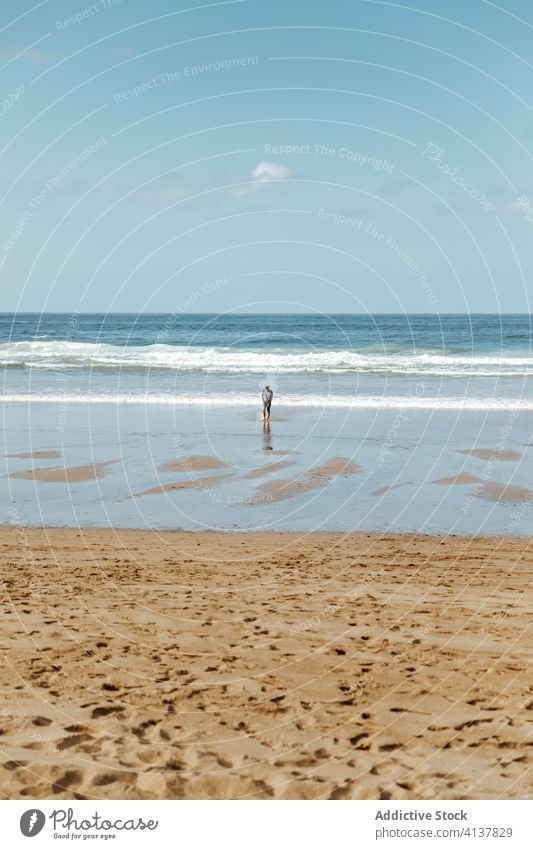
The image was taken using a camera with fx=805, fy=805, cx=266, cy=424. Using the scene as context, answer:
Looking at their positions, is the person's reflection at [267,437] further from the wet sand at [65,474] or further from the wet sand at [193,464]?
the wet sand at [65,474]

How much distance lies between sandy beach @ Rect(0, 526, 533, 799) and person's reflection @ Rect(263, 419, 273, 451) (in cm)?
908

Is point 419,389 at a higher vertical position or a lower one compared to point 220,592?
higher

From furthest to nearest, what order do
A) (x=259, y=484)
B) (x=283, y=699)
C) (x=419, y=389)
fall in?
1. (x=419, y=389)
2. (x=259, y=484)
3. (x=283, y=699)

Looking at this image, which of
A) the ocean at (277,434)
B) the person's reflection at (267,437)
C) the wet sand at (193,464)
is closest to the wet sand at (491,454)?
the ocean at (277,434)

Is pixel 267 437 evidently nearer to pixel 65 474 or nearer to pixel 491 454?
pixel 491 454

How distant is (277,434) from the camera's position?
2180cm

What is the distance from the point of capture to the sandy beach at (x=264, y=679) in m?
5.11

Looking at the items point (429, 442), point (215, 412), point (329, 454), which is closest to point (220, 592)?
point (329, 454)

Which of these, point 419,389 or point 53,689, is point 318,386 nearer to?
point 419,389

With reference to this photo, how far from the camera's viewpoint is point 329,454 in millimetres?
18703

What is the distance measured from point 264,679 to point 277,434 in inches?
604

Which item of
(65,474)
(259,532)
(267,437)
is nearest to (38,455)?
(65,474)

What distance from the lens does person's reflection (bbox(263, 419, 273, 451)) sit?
1975 cm

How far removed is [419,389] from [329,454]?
16.6 metres
